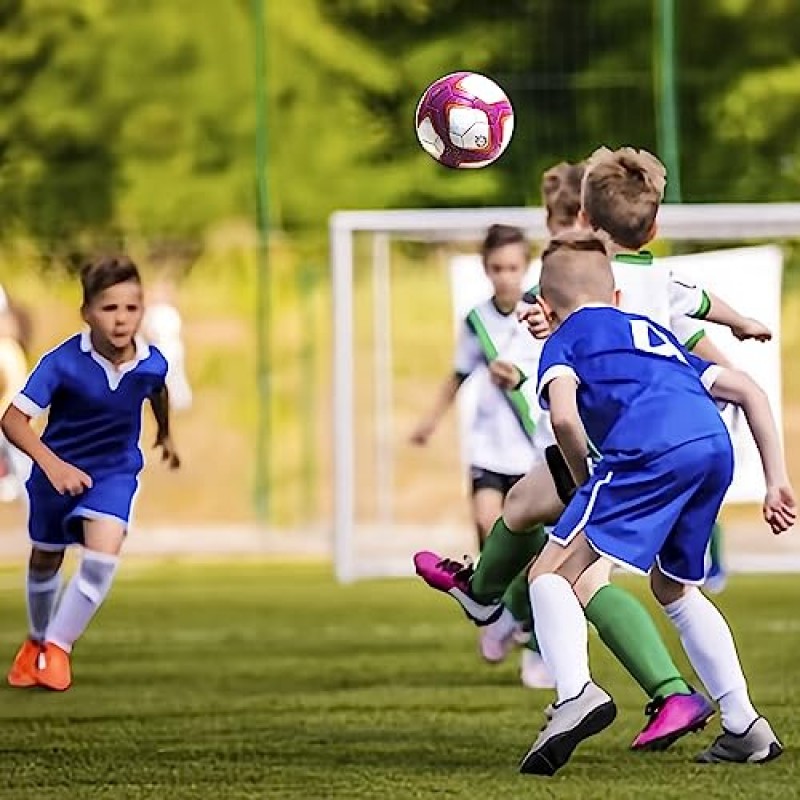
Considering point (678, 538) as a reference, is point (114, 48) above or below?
above

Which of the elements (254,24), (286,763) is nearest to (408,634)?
(286,763)

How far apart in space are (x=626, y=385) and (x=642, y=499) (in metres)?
0.27

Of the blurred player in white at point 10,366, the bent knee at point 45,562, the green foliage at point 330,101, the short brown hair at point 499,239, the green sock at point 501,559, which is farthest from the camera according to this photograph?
the blurred player in white at point 10,366

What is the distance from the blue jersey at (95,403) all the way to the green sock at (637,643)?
223 centimetres

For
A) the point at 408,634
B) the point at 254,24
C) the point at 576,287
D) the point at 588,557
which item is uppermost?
the point at 254,24

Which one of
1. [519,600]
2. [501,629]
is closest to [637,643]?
[519,600]

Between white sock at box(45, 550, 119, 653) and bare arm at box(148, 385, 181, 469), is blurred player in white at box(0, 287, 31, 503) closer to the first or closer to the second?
bare arm at box(148, 385, 181, 469)

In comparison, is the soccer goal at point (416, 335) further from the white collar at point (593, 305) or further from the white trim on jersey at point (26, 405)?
the white collar at point (593, 305)

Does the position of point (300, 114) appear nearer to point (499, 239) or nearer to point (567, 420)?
point (499, 239)

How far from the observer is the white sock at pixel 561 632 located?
6.09 meters

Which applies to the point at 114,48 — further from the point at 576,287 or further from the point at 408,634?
the point at 576,287

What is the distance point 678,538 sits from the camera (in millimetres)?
6324

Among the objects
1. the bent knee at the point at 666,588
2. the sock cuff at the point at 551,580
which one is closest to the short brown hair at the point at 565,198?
the bent knee at the point at 666,588

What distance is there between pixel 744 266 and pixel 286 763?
671cm
